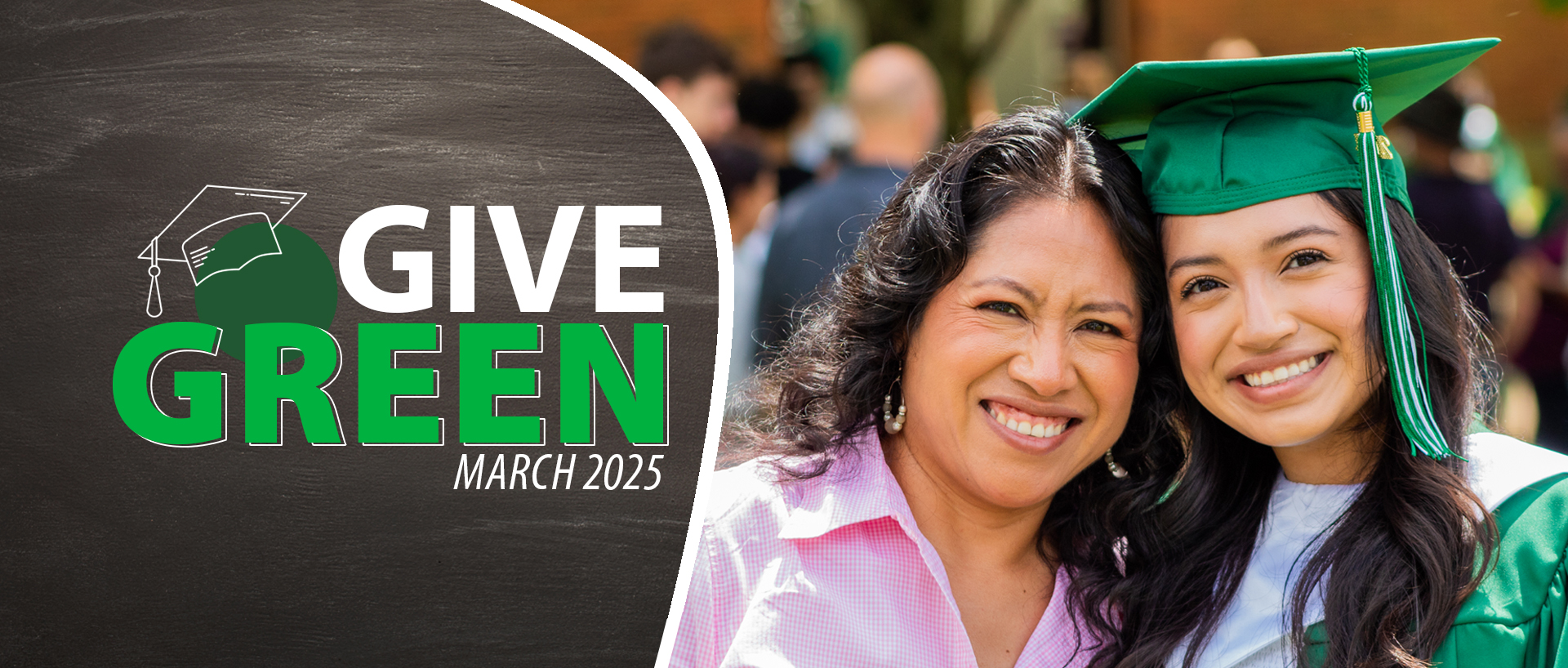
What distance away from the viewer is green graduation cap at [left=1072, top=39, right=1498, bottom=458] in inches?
73.2

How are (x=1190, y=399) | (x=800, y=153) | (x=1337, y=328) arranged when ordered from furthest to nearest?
(x=800, y=153), (x=1190, y=399), (x=1337, y=328)

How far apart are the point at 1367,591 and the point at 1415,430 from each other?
0.76 feet

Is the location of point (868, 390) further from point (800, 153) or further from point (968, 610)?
point (800, 153)

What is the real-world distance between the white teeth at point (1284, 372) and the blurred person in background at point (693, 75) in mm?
3401

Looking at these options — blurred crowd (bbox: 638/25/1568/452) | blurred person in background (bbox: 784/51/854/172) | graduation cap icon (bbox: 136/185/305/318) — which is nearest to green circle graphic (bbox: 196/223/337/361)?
graduation cap icon (bbox: 136/185/305/318)

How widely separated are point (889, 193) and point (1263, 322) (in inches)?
88.0

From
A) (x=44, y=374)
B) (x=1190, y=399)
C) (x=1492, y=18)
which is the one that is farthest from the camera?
(x=1492, y=18)

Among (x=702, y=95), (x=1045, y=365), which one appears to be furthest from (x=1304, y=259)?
(x=702, y=95)

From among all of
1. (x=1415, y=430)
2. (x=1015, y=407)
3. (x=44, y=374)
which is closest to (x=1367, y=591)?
(x=1415, y=430)

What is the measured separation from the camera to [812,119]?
7.97m

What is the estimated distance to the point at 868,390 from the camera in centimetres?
221

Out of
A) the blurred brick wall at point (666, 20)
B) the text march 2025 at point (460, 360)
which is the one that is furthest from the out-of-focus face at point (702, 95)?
the text march 2025 at point (460, 360)

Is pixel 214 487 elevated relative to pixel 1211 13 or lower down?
lower down

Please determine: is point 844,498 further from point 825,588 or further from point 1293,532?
point 1293,532
